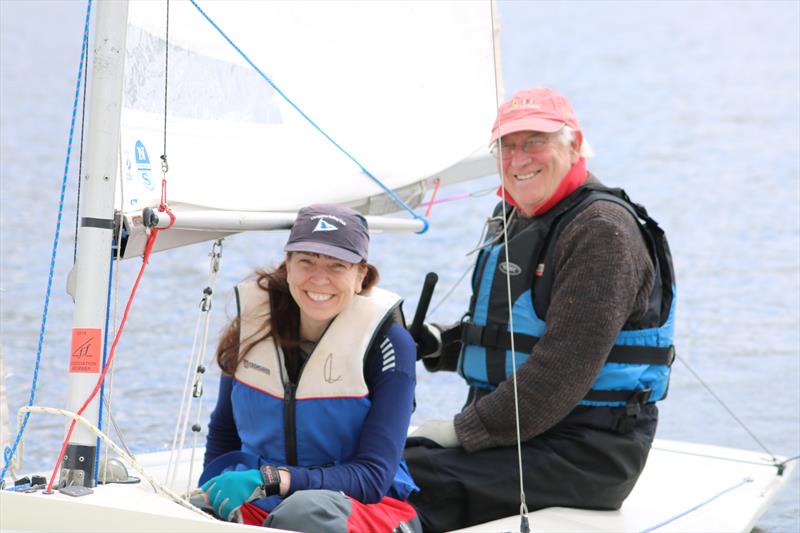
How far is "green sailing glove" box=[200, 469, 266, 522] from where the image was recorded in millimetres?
1991

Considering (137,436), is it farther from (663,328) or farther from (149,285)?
(149,285)

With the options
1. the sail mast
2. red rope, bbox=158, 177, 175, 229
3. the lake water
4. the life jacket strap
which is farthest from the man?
the lake water

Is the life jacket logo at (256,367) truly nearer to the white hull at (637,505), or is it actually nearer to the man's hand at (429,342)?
the white hull at (637,505)

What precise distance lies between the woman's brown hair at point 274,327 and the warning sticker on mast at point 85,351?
1.25ft

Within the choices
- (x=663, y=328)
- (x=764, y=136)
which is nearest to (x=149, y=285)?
(x=663, y=328)

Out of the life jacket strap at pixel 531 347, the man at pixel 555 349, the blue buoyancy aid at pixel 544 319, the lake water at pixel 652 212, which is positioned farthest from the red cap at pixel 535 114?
the lake water at pixel 652 212

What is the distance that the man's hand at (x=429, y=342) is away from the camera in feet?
9.18

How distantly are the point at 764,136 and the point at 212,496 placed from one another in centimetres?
861

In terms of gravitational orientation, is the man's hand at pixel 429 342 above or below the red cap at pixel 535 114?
below

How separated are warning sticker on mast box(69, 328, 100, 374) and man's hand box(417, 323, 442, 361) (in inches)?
42.0

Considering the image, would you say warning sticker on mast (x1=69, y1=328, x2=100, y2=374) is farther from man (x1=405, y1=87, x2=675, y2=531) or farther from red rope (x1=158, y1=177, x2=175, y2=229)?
man (x1=405, y1=87, x2=675, y2=531)

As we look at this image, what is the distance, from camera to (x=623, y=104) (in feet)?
38.3

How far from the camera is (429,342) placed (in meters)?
2.80

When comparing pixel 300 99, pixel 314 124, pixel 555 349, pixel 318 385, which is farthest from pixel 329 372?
pixel 300 99
